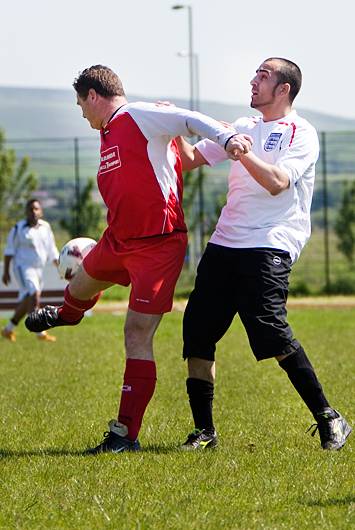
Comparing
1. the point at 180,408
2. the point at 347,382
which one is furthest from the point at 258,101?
the point at 347,382

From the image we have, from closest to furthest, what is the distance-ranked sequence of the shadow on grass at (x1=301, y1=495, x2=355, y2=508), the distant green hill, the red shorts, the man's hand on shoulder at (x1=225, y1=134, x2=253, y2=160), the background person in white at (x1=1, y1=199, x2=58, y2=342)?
the shadow on grass at (x1=301, y1=495, x2=355, y2=508)
the man's hand on shoulder at (x1=225, y1=134, x2=253, y2=160)
the red shorts
the background person in white at (x1=1, y1=199, x2=58, y2=342)
the distant green hill

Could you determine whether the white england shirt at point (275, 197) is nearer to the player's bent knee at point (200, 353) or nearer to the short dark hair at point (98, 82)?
the player's bent knee at point (200, 353)

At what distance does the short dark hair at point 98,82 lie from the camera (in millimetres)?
7477

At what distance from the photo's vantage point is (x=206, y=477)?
258 inches

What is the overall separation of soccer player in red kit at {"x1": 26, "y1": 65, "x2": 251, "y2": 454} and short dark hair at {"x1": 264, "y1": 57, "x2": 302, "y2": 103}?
561mm

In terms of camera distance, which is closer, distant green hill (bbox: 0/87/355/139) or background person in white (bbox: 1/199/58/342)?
background person in white (bbox: 1/199/58/342)

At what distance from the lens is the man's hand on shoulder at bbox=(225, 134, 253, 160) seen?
272 inches

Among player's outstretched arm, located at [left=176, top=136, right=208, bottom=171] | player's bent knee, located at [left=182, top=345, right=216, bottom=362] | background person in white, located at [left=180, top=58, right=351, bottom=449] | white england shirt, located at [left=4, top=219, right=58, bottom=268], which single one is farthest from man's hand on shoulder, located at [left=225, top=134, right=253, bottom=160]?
white england shirt, located at [left=4, top=219, right=58, bottom=268]

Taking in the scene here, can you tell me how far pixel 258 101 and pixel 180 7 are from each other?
34.1 metres

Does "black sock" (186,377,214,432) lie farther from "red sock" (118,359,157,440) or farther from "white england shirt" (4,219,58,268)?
"white england shirt" (4,219,58,268)

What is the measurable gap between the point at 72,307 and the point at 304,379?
1567mm

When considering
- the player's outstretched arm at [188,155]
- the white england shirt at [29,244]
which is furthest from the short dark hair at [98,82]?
the white england shirt at [29,244]

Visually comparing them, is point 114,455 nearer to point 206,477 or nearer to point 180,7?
point 206,477

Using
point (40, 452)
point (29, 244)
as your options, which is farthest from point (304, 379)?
point (29, 244)
